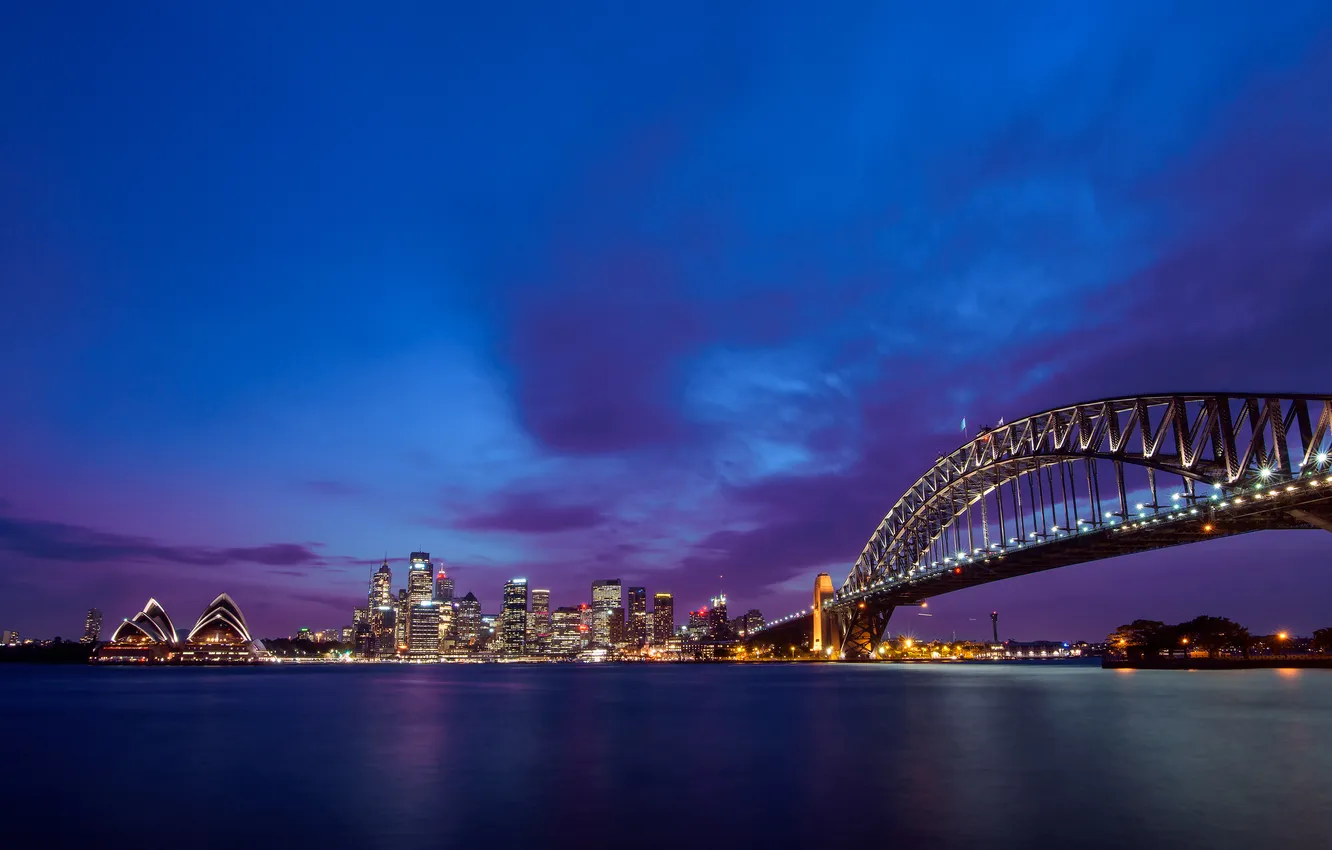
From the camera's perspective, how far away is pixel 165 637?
18725cm

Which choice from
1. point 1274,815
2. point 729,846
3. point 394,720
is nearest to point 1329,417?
point 1274,815

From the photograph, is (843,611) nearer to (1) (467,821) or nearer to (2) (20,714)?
(2) (20,714)

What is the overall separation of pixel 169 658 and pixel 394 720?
18205 cm

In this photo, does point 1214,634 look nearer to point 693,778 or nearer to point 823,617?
point 823,617

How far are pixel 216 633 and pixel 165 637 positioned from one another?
1006 cm

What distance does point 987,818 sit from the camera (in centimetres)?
1697

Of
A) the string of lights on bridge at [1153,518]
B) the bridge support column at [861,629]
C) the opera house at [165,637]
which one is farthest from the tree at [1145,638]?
the opera house at [165,637]

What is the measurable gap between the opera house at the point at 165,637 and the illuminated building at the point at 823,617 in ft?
435

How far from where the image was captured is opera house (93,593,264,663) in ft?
609

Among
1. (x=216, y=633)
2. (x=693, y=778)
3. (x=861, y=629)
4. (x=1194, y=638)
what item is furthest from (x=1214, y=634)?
(x=216, y=633)

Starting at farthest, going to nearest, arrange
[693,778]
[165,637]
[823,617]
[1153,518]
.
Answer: [165,637] → [823,617] → [1153,518] → [693,778]

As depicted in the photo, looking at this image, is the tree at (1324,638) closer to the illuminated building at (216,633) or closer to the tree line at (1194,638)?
the tree line at (1194,638)

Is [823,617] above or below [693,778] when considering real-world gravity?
above

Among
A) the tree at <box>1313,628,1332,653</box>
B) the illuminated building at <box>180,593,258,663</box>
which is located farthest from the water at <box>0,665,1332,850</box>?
the illuminated building at <box>180,593,258,663</box>
